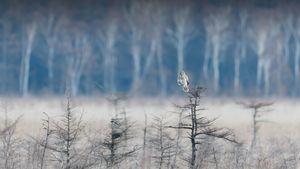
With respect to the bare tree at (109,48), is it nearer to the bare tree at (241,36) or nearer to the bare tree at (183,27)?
the bare tree at (183,27)

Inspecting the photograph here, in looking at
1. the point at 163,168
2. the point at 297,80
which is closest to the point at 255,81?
the point at 297,80

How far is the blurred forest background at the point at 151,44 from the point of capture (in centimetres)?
4034

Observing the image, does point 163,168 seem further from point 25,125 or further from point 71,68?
point 71,68

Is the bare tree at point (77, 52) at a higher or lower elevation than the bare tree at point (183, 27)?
lower

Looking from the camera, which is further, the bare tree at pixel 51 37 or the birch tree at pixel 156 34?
the birch tree at pixel 156 34

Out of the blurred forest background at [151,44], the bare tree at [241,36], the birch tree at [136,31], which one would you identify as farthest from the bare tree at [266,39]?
the birch tree at [136,31]

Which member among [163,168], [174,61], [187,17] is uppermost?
[187,17]

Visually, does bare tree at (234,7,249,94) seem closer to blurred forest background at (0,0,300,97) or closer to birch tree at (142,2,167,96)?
blurred forest background at (0,0,300,97)

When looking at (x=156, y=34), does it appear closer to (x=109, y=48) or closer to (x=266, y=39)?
(x=109, y=48)

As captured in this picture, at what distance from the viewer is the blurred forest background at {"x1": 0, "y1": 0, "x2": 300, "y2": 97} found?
132ft

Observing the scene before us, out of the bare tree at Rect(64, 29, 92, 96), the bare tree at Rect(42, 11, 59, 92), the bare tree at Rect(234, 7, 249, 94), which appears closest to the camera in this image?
the bare tree at Rect(42, 11, 59, 92)

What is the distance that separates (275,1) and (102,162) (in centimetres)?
3837

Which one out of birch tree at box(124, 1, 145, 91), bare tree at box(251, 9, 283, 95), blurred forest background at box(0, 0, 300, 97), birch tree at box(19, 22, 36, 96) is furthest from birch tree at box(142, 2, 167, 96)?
birch tree at box(19, 22, 36, 96)

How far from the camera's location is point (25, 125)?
16234 mm
